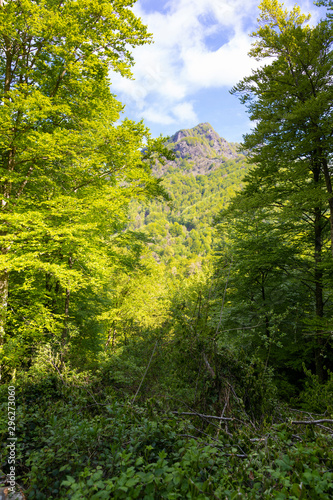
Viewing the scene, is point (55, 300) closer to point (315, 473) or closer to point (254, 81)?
point (315, 473)

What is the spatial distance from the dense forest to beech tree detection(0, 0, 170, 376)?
0.06 meters

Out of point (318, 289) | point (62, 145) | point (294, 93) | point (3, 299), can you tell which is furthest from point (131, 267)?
point (294, 93)

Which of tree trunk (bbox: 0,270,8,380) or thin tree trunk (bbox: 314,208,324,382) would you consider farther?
thin tree trunk (bbox: 314,208,324,382)

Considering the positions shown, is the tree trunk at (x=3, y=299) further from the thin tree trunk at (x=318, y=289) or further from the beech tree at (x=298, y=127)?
the thin tree trunk at (x=318, y=289)

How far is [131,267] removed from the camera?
9.27 m

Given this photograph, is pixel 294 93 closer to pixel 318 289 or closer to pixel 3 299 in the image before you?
pixel 318 289

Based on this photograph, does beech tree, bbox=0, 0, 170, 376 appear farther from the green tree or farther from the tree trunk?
the green tree

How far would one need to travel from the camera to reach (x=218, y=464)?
74.7 inches

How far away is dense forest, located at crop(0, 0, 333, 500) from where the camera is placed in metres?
2.50

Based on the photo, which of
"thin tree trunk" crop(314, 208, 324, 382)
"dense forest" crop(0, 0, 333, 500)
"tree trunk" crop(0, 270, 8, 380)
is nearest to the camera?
"dense forest" crop(0, 0, 333, 500)

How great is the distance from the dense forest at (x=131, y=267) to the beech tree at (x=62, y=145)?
2.3 inches

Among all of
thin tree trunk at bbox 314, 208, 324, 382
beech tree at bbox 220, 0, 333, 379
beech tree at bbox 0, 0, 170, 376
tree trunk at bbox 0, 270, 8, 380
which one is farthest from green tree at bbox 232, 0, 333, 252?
tree trunk at bbox 0, 270, 8, 380

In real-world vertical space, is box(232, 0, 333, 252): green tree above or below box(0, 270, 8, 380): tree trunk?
above

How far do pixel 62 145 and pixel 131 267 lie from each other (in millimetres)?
4655
